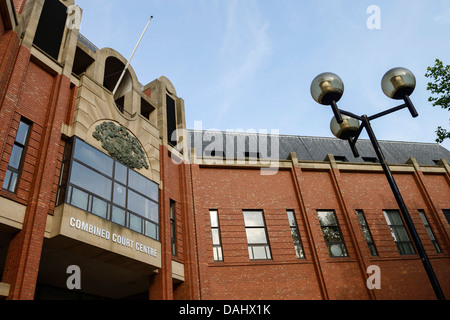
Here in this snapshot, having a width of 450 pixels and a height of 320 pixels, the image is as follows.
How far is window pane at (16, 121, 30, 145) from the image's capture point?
465 inches

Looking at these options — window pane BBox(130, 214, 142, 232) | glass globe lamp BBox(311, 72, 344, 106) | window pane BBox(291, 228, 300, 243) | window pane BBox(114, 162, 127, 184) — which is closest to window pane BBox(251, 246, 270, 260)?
window pane BBox(291, 228, 300, 243)

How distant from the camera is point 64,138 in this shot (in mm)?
13258

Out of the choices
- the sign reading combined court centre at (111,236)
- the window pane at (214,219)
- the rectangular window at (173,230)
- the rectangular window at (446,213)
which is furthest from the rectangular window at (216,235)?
the rectangular window at (446,213)

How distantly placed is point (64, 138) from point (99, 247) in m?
4.25

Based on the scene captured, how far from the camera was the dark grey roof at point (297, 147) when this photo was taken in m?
24.1

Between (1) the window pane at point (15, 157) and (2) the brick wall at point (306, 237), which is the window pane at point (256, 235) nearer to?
(2) the brick wall at point (306, 237)

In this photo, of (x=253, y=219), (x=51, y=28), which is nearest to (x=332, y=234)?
(x=253, y=219)

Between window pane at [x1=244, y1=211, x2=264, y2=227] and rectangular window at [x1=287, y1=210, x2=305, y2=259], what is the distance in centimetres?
171

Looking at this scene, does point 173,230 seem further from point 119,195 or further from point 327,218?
point 327,218

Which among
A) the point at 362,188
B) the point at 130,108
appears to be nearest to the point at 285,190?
the point at 362,188

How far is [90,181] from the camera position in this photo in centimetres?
1302

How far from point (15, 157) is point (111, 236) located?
4.06m

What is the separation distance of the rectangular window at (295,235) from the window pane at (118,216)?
9879mm
